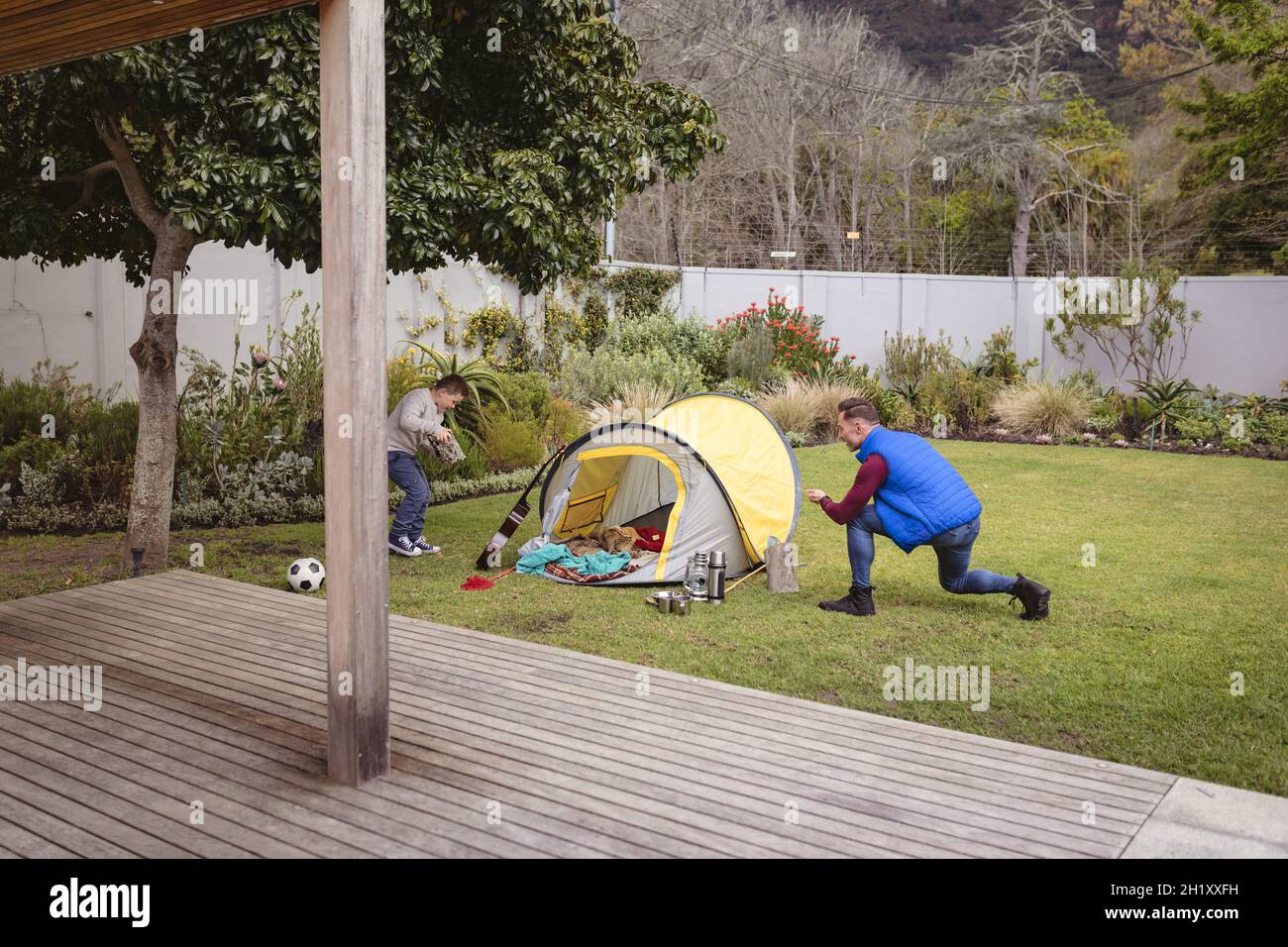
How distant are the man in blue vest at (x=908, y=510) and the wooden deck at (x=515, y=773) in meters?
1.73

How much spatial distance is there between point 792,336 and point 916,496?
9816mm

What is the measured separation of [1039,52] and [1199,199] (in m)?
7.55

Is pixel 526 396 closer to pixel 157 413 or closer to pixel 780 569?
pixel 157 413

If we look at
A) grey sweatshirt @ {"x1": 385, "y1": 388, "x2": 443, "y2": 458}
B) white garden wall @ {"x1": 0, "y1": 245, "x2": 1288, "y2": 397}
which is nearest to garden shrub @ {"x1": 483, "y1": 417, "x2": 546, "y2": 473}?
white garden wall @ {"x1": 0, "y1": 245, "x2": 1288, "y2": 397}

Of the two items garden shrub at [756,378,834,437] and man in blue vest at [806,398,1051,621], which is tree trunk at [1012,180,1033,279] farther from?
man in blue vest at [806,398,1051,621]

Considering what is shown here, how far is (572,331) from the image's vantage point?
15242 millimetres

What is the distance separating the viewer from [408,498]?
7.89m

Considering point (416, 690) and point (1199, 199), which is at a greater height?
point (1199, 199)

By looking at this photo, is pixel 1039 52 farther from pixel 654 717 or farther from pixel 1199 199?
A: pixel 654 717

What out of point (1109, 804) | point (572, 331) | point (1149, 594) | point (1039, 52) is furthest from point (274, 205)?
point (1039, 52)

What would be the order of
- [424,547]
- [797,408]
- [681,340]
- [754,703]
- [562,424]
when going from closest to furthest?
[754,703] → [424,547] → [562,424] → [797,408] → [681,340]

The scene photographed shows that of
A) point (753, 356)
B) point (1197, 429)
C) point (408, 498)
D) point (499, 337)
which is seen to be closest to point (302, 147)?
point (408, 498)

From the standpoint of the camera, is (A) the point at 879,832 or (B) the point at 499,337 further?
(B) the point at 499,337
